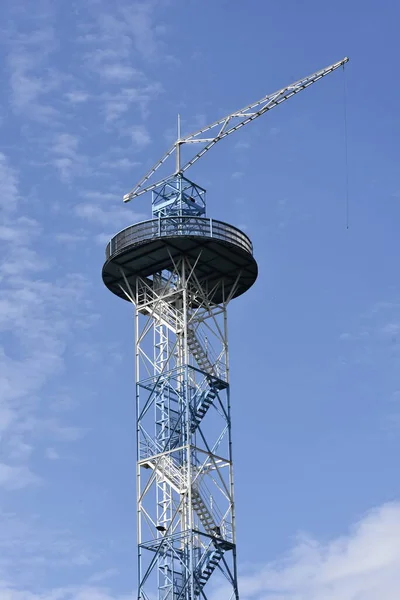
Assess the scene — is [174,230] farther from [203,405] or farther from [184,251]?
[203,405]

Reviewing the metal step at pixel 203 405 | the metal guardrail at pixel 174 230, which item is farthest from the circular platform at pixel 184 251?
the metal step at pixel 203 405

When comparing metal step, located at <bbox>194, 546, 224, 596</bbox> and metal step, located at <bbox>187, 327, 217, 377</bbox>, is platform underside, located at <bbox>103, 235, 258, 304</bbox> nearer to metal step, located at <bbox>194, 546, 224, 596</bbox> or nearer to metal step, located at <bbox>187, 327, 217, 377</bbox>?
metal step, located at <bbox>187, 327, 217, 377</bbox>

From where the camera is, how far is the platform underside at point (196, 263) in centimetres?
13188

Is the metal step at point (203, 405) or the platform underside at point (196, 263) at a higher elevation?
the platform underside at point (196, 263)

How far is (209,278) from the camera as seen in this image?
13638 centimetres

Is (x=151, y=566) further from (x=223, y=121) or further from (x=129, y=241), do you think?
(x=223, y=121)

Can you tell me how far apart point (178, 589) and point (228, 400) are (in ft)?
52.8

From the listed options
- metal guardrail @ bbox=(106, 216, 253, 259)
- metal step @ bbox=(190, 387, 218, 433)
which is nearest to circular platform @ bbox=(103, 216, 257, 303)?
metal guardrail @ bbox=(106, 216, 253, 259)

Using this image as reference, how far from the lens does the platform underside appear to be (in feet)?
433

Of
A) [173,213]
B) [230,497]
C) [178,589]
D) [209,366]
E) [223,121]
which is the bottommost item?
[178,589]

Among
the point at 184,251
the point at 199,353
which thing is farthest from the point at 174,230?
the point at 199,353

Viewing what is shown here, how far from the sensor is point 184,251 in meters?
133

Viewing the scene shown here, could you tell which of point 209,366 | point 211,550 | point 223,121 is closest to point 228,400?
point 209,366

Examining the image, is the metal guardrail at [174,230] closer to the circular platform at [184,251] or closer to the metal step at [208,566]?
the circular platform at [184,251]
